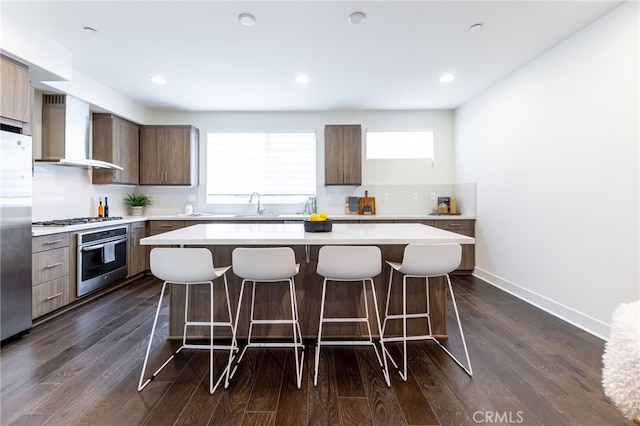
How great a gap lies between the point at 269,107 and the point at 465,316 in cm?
403

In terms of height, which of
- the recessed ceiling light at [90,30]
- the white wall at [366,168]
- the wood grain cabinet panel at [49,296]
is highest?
the recessed ceiling light at [90,30]

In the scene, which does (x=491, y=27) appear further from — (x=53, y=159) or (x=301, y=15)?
(x=53, y=159)

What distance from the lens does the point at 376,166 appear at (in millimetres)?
5117

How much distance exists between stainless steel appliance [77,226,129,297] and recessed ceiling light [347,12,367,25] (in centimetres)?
349

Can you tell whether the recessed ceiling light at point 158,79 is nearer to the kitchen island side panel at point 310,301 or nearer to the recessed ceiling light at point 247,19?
the recessed ceiling light at point 247,19

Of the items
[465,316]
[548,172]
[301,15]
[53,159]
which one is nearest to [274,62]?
[301,15]

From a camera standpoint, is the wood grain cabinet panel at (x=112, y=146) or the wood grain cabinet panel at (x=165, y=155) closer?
the wood grain cabinet panel at (x=112, y=146)

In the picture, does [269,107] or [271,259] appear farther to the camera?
[269,107]

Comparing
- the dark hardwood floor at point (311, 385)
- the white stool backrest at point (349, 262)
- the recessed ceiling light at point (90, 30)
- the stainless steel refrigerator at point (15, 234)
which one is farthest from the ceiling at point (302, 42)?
the dark hardwood floor at point (311, 385)

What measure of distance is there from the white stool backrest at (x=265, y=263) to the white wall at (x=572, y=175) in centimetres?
264

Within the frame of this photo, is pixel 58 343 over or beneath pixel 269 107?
beneath

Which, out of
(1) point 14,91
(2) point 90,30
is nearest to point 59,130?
(1) point 14,91

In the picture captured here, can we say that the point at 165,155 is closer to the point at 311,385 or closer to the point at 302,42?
the point at 302,42

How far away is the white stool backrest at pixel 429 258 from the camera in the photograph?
1.93 metres
